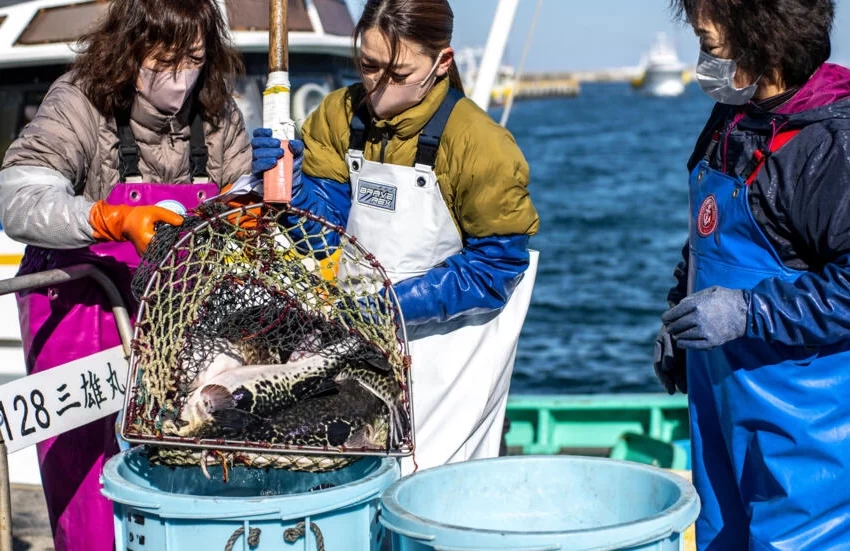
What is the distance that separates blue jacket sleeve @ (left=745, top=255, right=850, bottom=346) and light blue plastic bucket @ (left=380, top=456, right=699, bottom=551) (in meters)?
0.45

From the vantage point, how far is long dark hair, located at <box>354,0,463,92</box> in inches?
128

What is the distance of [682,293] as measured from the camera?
3434 mm

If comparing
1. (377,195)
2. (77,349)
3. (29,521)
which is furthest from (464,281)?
(29,521)

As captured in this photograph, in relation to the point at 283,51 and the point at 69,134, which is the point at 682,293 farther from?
the point at 69,134

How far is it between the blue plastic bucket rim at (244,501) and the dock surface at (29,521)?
254 centimetres

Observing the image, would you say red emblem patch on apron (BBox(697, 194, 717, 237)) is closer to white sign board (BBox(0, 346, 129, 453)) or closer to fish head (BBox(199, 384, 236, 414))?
fish head (BBox(199, 384, 236, 414))

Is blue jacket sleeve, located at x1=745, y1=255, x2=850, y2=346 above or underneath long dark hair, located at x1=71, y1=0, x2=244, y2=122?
underneath

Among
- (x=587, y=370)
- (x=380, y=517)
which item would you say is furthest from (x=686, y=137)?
(x=380, y=517)

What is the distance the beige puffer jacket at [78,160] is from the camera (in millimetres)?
3236

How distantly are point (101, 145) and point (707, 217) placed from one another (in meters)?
1.86

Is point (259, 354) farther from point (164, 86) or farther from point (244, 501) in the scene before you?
point (164, 86)

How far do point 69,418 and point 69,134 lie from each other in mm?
864

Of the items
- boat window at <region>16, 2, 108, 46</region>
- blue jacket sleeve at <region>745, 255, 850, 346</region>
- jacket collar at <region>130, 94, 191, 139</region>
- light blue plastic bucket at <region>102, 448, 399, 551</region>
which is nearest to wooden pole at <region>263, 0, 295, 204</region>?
jacket collar at <region>130, 94, 191, 139</region>

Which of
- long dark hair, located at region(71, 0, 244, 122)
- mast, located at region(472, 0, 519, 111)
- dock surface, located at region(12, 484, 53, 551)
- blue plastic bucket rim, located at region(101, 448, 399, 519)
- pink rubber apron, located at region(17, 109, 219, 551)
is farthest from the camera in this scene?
mast, located at region(472, 0, 519, 111)
